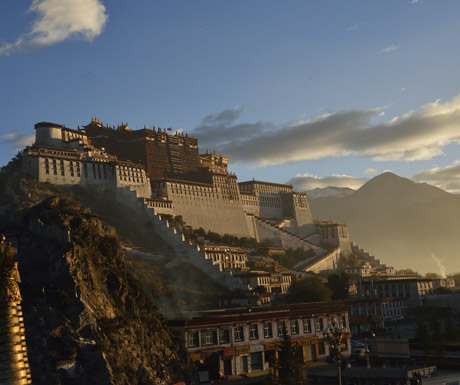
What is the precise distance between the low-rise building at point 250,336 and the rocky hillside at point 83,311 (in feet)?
10.0

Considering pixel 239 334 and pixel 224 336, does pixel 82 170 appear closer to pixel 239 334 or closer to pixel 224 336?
pixel 239 334

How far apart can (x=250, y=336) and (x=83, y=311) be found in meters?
18.0

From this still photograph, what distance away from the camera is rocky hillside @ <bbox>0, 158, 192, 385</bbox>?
1538 inches

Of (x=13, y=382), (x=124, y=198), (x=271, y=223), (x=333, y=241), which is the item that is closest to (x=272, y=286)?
(x=124, y=198)

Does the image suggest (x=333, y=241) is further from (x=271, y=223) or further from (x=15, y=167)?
(x=15, y=167)

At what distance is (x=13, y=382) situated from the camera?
9945 mm

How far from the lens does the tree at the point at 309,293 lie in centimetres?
9650

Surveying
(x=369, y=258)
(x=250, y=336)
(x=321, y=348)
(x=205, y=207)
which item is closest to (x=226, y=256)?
(x=205, y=207)

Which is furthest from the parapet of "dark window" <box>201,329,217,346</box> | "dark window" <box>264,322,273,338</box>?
"dark window" <box>264,322,273,338</box>

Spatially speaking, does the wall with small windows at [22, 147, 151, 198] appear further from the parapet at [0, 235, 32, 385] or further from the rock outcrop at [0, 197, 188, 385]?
the parapet at [0, 235, 32, 385]

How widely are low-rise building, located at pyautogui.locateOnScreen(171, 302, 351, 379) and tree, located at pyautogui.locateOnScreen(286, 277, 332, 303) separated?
3241 centimetres

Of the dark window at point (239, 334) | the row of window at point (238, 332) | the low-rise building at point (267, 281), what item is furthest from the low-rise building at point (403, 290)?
the dark window at point (239, 334)

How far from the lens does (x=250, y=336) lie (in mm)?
54688

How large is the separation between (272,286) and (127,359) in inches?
2513
